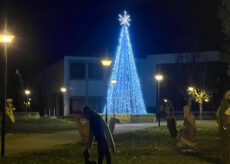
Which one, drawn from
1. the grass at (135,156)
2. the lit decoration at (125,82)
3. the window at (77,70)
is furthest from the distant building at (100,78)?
the grass at (135,156)

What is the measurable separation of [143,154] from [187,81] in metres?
42.7

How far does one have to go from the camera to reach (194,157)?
11969mm

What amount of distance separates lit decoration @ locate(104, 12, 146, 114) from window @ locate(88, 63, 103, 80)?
21.1m

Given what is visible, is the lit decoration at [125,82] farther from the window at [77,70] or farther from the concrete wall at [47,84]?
the concrete wall at [47,84]

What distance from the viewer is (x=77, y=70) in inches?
2179

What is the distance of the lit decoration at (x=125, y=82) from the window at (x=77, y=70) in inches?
827

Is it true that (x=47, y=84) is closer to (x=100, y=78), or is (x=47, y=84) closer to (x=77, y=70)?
(x=77, y=70)

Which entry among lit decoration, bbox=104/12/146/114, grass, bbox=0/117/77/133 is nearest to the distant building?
lit decoration, bbox=104/12/146/114

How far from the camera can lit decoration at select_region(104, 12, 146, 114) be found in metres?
33.8

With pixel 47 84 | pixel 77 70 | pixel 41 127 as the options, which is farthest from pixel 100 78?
pixel 41 127

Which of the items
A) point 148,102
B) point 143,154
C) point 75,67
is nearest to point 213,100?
point 148,102

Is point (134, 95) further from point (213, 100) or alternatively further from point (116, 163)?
point (213, 100)

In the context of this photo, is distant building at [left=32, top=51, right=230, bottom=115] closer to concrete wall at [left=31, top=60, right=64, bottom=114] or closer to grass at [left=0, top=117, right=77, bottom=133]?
concrete wall at [left=31, top=60, right=64, bottom=114]

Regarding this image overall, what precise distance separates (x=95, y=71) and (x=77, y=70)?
8.23 feet
